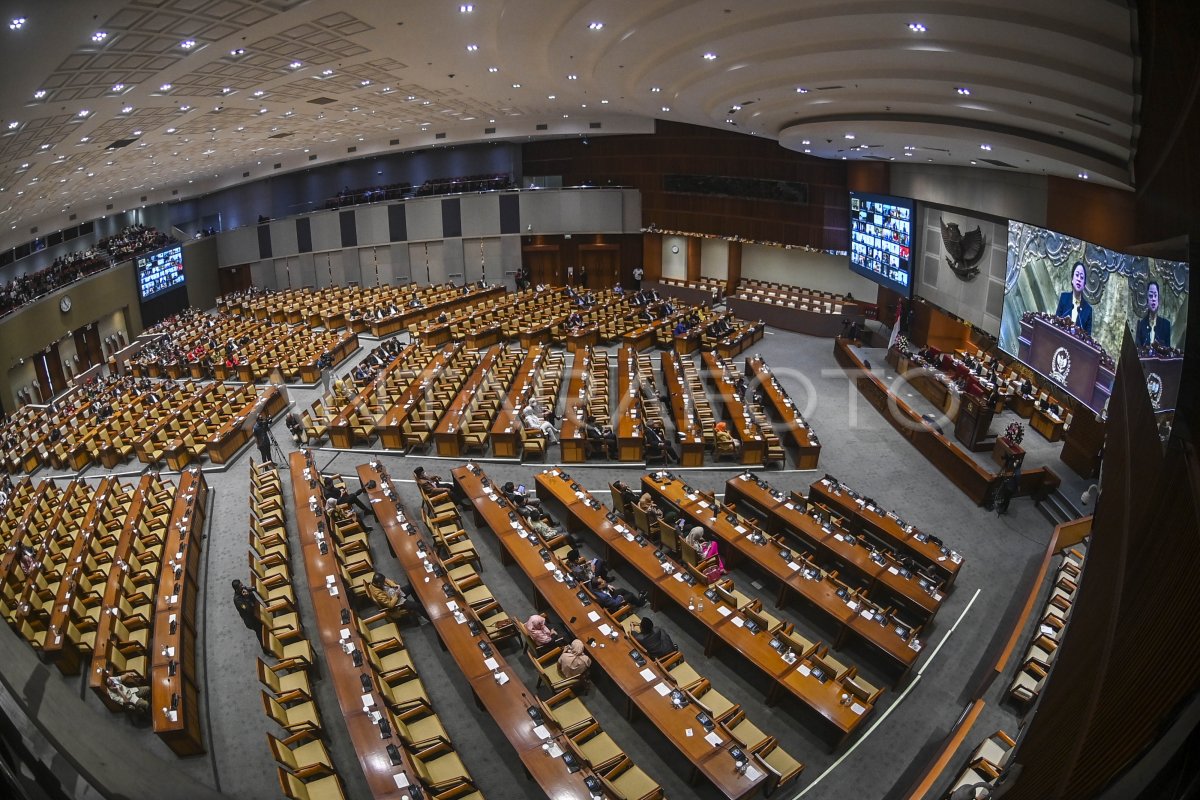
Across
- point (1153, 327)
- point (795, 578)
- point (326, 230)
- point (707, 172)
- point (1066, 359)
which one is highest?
point (707, 172)

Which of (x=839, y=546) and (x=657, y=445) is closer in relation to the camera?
(x=839, y=546)

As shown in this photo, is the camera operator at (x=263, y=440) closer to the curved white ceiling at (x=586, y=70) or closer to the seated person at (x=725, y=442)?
the curved white ceiling at (x=586, y=70)

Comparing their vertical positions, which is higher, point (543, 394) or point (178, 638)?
point (543, 394)

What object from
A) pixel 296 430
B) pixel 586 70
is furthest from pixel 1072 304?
pixel 296 430

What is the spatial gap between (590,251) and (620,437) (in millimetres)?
16282

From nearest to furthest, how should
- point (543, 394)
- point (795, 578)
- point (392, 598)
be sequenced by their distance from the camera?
point (392, 598), point (795, 578), point (543, 394)

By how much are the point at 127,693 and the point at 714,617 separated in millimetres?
6047

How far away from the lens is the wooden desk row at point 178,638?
6.45 metres

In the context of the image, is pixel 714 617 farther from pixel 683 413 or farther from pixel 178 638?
pixel 683 413

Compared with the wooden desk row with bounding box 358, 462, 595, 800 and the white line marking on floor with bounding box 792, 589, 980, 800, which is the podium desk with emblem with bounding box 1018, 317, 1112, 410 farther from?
the wooden desk row with bounding box 358, 462, 595, 800

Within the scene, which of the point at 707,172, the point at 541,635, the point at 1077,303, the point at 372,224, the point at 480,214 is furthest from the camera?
the point at 372,224

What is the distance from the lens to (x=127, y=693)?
6.89m

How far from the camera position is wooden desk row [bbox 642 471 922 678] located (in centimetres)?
719

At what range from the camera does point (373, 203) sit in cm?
2712
